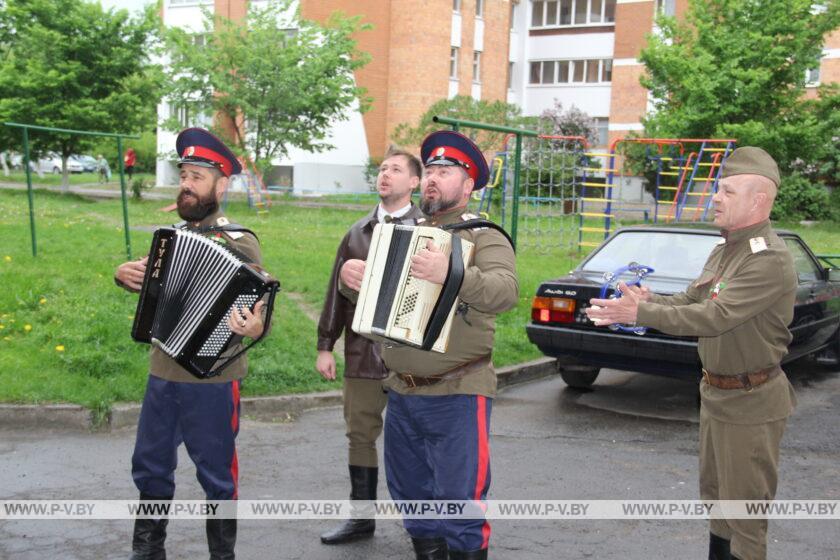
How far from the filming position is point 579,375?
916 centimetres

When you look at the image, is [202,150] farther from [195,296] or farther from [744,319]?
[744,319]

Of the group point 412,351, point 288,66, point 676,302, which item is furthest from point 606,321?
point 288,66

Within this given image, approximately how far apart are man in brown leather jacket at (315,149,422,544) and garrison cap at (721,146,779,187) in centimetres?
171

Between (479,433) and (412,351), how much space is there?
1.57ft

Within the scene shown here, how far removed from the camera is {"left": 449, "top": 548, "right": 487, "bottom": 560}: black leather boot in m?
4.01

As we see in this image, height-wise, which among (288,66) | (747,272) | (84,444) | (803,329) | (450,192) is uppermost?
(288,66)

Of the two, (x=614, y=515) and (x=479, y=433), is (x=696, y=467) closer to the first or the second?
(x=614, y=515)

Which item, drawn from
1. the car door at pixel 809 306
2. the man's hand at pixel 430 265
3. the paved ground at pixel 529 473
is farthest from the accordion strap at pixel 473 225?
the car door at pixel 809 306

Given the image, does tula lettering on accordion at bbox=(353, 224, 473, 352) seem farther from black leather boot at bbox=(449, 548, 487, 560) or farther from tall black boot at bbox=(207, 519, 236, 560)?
tall black boot at bbox=(207, 519, 236, 560)

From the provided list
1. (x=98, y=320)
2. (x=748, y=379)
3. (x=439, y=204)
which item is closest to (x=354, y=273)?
(x=439, y=204)

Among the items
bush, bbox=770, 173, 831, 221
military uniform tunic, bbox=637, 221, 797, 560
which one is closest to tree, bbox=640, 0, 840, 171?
bush, bbox=770, 173, 831, 221

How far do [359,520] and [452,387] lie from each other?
1498mm

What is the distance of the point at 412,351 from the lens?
4145 mm

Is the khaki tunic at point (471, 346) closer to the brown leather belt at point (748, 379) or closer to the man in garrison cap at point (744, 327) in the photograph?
the man in garrison cap at point (744, 327)
